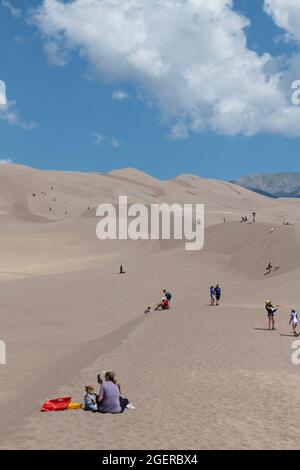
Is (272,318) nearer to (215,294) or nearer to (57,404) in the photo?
(215,294)

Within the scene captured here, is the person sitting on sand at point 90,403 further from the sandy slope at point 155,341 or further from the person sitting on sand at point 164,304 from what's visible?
the person sitting on sand at point 164,304

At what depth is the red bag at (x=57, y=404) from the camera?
11.4 metres

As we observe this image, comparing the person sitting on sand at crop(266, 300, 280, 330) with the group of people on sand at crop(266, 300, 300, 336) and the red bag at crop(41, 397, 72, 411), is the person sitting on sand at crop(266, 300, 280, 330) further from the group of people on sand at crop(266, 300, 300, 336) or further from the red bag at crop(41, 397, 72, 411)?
the red bag at crop(41, 397, 72, 411)

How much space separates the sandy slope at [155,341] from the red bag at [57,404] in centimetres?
27

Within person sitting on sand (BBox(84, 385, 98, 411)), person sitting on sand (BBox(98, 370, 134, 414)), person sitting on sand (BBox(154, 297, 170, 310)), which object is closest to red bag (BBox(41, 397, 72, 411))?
person sitting on sand (BBox(84, 385, 98, 411))

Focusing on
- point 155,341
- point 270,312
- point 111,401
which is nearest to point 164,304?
point 270,312

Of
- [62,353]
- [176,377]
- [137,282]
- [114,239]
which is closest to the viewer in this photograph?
[176,377]

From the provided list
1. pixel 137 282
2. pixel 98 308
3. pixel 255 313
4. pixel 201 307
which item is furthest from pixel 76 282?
pixel 255 313

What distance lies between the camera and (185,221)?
216ft

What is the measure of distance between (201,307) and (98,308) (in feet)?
20.6

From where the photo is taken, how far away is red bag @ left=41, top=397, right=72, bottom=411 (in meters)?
11.4
